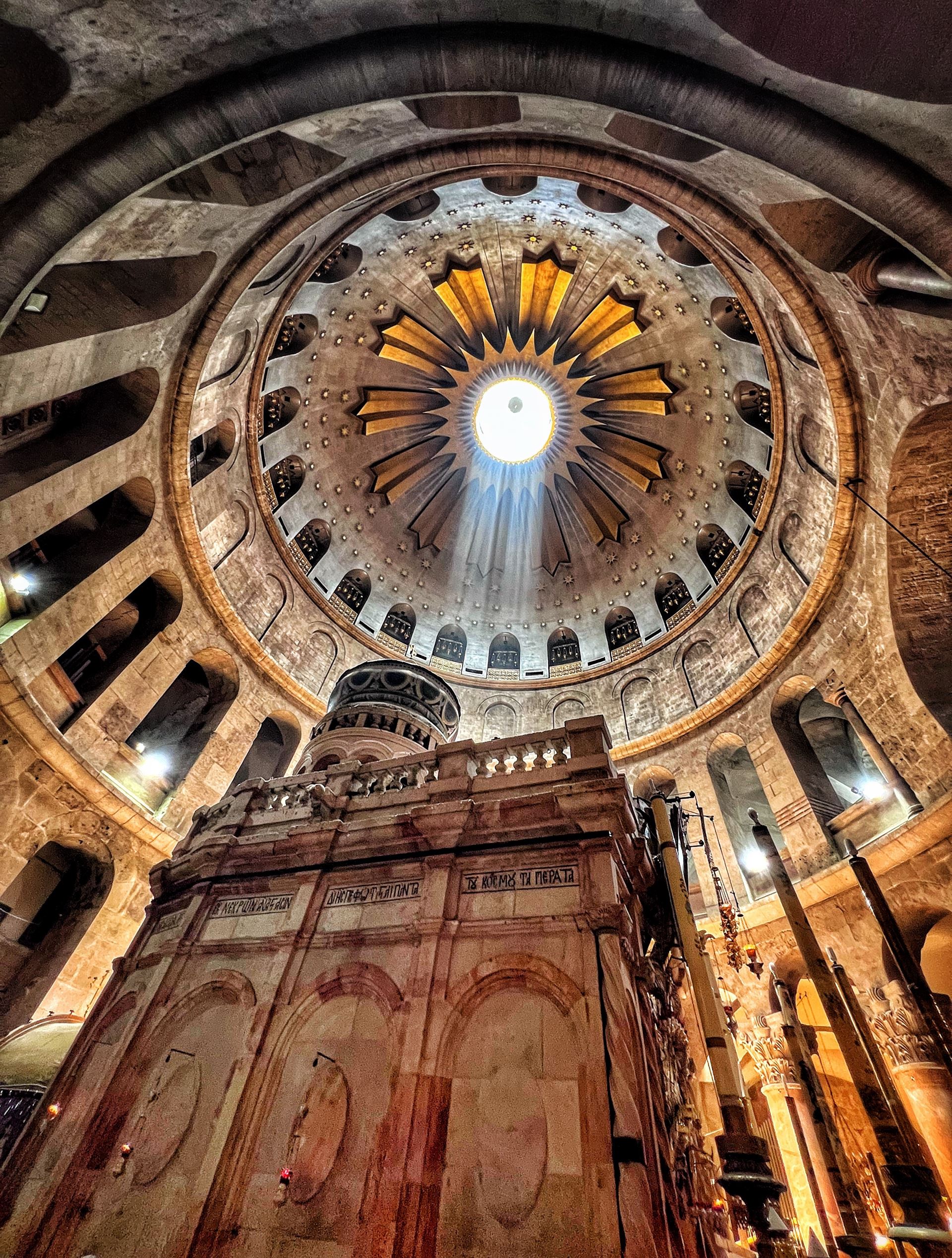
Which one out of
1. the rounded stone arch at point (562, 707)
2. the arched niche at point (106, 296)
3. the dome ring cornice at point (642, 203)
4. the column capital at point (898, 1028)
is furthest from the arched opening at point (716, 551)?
the arched niche at point (106, 296)

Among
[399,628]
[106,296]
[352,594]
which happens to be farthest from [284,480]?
[106,296]

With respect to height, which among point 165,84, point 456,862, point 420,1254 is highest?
point 165,84

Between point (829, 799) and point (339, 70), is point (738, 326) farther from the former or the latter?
point (339, 70)

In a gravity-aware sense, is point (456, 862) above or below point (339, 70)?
below

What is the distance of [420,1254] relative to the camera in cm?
425

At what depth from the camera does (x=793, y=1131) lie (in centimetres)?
1021

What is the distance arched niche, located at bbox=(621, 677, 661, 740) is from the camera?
17.9 metres

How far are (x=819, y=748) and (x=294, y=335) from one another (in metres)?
19.3

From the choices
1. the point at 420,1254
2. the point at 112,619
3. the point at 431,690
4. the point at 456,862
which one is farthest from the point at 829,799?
the point at 112,619

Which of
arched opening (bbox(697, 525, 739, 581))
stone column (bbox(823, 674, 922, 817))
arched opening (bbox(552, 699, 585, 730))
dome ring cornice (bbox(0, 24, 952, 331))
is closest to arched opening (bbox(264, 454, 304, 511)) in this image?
arched opening (bbox(552, 699, 585, 730))

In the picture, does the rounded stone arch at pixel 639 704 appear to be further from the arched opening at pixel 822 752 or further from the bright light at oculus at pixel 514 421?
the bright light at oculus at pixel 514 421

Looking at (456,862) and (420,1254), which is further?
(456,862)

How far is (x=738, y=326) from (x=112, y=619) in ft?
61.3

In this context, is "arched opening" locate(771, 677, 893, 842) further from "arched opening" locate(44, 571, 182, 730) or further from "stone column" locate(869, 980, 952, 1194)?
"arched opening" locate(44, 571, 182, 730)
